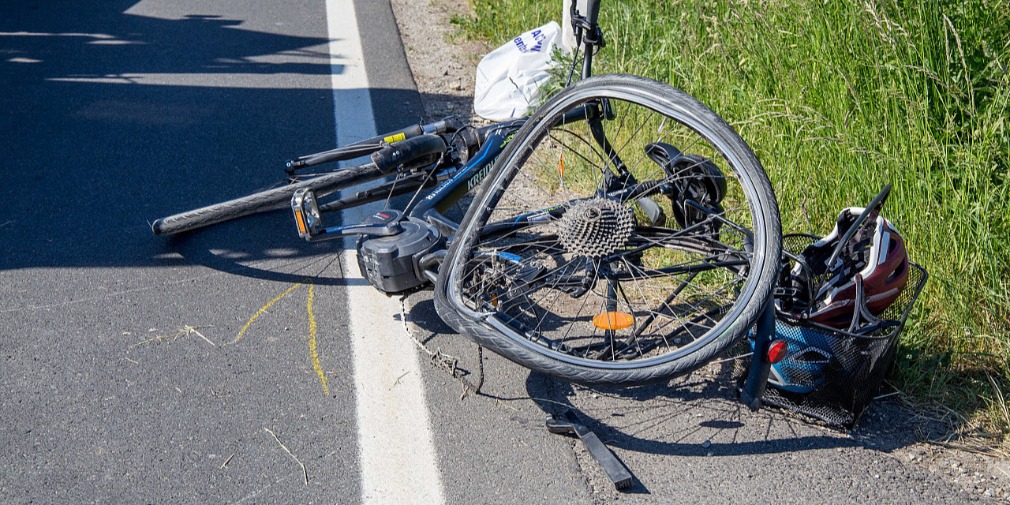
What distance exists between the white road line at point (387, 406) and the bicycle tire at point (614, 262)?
56 cm

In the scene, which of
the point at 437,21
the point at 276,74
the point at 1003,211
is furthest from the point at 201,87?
the point at 1003,211

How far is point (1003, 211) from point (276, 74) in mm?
6156

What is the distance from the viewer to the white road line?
3105 millimetres

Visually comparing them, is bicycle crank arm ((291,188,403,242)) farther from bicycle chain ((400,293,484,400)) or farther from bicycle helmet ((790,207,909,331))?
bicycle helmet ((790,207,909,331))

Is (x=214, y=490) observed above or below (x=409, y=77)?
below

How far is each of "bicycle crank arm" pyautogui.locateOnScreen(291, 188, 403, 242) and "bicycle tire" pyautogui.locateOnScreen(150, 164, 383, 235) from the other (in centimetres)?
17

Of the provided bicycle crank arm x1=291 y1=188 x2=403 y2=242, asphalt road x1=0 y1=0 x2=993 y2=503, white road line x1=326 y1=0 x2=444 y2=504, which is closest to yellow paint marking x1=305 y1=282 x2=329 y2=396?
asphalt road x1=0 y1=0 x2=993 y2=503

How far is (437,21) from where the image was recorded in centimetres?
970

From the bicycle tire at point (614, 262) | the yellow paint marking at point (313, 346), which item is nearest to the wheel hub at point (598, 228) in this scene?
the bicycle tire at point (614, 262)

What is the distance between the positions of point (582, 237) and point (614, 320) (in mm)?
396

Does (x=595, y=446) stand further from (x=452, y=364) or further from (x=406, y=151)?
(x=406, y=151)

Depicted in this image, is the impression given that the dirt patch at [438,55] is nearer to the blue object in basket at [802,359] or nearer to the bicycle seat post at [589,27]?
the bicycle seat post at [589,27]

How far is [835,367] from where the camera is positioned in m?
3.29

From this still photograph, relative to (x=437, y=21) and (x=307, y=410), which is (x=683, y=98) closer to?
(x=307, y=410)
